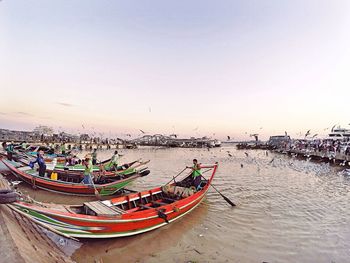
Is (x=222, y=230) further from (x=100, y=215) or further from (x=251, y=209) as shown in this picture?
(x=100, y=215)

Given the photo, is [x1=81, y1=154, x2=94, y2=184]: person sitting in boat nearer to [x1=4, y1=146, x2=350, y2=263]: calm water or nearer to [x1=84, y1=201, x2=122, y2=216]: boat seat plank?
[x1=4, y1=146, x2=350, y2=263]: calm water

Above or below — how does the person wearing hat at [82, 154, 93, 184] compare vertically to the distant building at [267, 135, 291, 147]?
below

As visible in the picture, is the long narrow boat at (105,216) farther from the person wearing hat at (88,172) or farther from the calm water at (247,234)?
the person wearing hat at (88,172)

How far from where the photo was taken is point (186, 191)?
408 inches

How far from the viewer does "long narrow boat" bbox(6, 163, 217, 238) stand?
5.52 m

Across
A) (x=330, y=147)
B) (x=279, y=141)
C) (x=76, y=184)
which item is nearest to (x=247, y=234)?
(x=76, y=184)

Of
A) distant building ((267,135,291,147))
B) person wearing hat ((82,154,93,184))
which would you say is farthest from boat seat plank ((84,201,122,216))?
distant building ((267,135,291,147))

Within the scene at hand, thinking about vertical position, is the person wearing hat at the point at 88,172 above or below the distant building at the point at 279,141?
below

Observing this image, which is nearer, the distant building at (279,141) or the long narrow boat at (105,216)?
the long narrow boat at (105,216)

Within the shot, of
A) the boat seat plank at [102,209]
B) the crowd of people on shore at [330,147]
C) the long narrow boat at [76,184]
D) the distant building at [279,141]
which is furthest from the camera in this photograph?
the distant building at [279,141]

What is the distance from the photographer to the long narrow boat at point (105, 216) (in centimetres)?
552

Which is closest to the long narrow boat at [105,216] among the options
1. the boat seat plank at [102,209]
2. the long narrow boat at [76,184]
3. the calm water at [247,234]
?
the boat seat plank at [102,209]

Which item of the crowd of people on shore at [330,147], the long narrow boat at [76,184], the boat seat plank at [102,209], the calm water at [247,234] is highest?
the crowd of people on shore at [330,147]

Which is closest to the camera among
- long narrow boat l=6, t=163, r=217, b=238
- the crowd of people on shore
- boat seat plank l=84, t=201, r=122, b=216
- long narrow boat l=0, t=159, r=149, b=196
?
long narrow boat l=6, t=163, r=217, b=238
